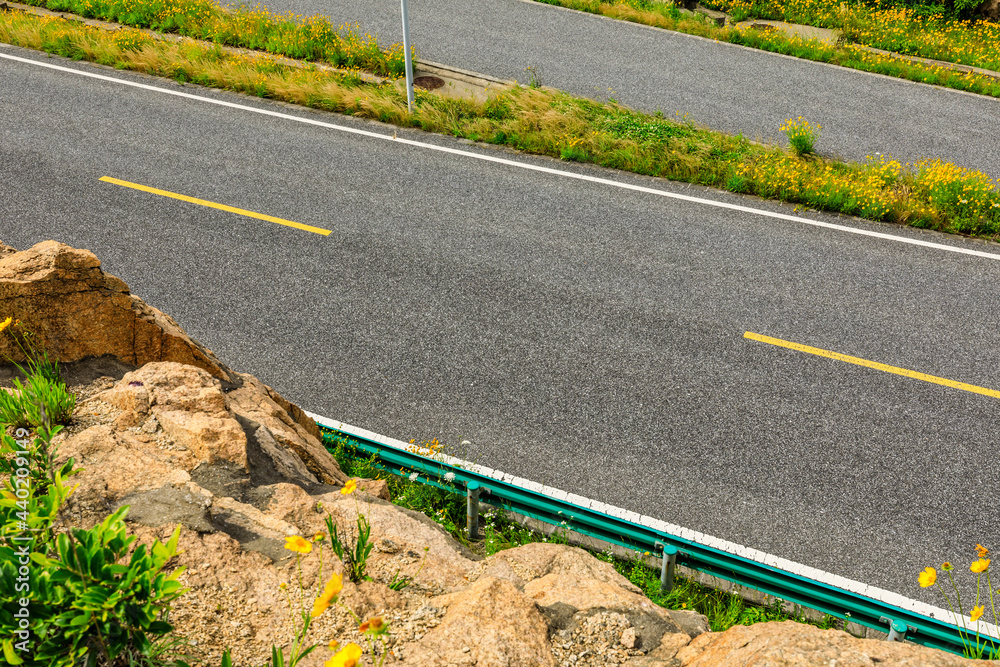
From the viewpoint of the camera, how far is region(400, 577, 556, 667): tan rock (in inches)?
119

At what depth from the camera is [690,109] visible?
1284cm

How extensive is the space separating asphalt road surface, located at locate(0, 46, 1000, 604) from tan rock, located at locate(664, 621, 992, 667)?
276 cm

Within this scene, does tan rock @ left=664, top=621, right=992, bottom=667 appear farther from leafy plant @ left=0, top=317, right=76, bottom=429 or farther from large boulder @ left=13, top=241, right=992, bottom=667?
leafy plant @ left=0, top=317, right=76, bottom=429

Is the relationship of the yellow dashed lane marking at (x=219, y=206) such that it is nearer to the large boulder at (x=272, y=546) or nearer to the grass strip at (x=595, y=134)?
the grass strip at (x=595, y=134)

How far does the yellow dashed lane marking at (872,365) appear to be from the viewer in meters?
7.29

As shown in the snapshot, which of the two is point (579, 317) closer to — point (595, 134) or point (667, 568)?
point (667, 568)

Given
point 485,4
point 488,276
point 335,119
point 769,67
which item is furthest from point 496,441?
point 485,4

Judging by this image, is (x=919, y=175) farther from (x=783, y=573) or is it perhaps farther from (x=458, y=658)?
(x=458, y=658)

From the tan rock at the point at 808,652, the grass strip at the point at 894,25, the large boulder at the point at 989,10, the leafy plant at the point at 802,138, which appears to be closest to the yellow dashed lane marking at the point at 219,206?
the leafy plant at the point at 802,138

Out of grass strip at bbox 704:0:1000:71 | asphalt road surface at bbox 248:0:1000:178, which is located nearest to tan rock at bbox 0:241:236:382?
asphalt road surface at bbox 248:0:1000:178

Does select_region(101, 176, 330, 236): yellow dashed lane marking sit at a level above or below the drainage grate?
below

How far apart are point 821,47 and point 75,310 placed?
15.0m

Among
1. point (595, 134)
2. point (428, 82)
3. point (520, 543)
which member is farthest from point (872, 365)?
point (428, 82)

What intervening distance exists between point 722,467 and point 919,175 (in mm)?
7080
